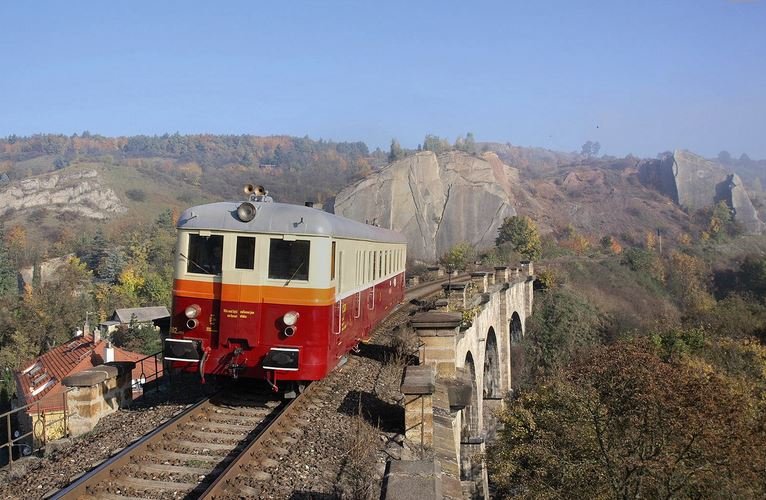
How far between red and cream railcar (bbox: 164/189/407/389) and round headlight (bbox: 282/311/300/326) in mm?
12

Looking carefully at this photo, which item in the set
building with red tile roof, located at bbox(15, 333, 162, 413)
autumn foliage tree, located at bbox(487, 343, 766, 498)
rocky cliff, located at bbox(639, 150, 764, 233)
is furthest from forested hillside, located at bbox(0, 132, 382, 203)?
autumn foliage tree, located at bbox(487, 343, 766, 498)

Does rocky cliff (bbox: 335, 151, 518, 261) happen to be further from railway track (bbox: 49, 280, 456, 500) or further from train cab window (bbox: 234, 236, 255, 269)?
railway track (bbox: 49, 280, 456, 500)

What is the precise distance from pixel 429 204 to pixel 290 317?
68988mm

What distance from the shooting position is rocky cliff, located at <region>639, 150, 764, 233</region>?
11150 cm

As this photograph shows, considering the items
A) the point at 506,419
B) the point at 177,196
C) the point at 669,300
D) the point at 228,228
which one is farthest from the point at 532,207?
the point at 228,228

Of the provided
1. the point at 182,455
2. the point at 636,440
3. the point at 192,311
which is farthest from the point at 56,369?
the point at 182,455

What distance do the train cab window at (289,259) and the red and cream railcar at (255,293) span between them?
1 centimetres

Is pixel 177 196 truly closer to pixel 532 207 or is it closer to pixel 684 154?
pixel 532 207

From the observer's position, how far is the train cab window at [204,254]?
791 centimetres

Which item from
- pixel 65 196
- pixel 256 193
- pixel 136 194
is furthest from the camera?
pixel 136 194

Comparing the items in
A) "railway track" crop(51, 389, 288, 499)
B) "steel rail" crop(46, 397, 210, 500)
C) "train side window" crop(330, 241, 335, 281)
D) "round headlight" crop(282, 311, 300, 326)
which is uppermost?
"train side window" crop(330, 241, 335, 281)

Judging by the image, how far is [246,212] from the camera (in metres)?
7.81

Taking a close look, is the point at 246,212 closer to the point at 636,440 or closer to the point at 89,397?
the point at 89,397

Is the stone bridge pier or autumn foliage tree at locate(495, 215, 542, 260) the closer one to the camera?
the stone bridge pier
